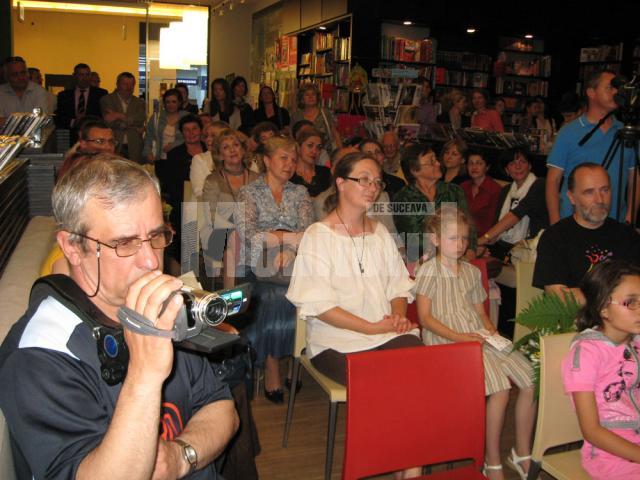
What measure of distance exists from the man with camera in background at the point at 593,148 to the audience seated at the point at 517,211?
0.45 meters

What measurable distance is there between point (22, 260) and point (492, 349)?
195 centimetres

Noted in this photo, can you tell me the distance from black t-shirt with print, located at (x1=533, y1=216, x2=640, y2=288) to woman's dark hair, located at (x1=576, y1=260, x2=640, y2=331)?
68 centimetres

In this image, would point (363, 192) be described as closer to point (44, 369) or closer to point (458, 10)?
point (44, 369)

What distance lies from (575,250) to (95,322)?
2.28 meters

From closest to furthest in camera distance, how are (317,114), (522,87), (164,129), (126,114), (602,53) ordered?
(317,114) → (164,129) → (126,114) → (602,53) → (522,87)

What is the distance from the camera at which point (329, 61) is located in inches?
390

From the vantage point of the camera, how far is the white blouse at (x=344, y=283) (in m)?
2.77

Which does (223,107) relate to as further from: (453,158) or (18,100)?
(453,158)

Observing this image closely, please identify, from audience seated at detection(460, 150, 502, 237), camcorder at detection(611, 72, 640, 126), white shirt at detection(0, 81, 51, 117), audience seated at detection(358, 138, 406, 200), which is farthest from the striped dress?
white shirt at detection(0, 81, 51, 117)

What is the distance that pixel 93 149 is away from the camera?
3.72 meters

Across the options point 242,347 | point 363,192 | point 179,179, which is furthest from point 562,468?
point 179,179

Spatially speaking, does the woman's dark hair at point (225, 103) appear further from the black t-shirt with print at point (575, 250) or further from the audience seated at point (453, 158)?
the black t-shirt with print at point (575, 250)

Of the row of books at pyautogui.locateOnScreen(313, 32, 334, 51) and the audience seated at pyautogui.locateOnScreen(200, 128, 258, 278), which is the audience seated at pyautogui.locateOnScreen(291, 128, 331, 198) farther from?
the row of books at pyautogui.locateOnScreen(313, 32, 334, 51)

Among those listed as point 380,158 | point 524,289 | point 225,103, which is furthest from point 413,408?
point 225,103
